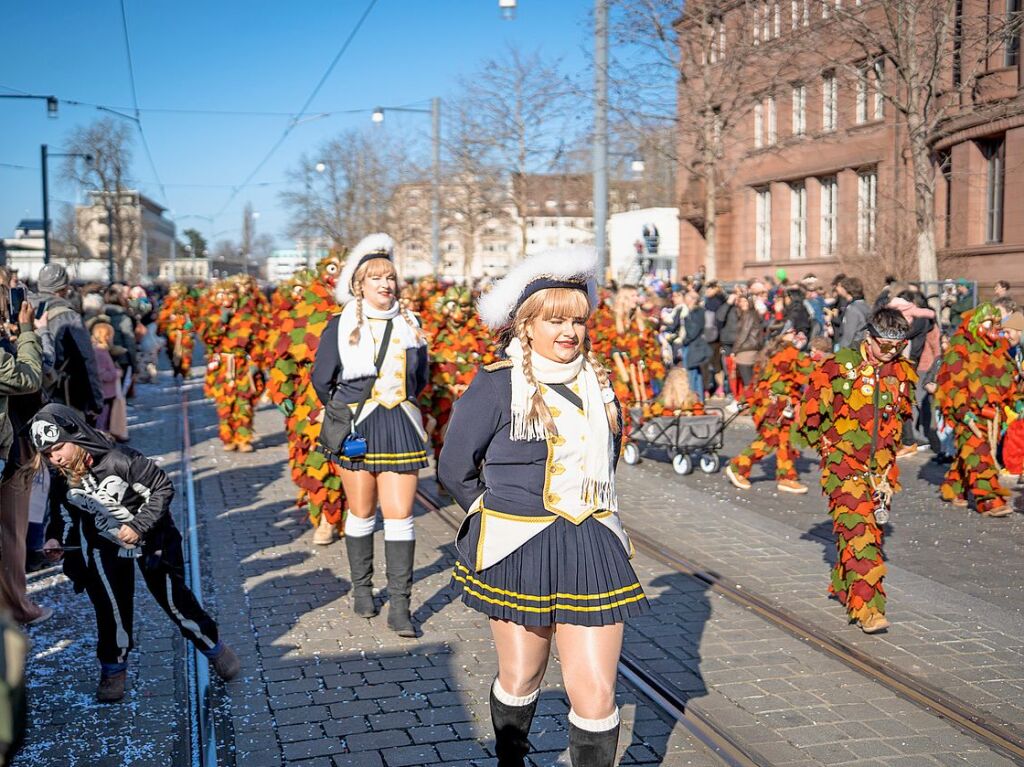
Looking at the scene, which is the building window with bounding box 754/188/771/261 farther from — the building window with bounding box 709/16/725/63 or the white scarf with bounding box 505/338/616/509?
the white scarf with bounding box 505/338/616/509

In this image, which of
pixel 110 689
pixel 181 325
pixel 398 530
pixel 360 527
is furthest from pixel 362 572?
pixel 181 325

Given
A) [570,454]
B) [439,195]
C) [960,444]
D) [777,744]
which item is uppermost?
[439,195]

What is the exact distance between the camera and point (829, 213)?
109ft

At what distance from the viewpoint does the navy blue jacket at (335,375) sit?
638cm

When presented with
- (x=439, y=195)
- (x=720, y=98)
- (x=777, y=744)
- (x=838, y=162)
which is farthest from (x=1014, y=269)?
(x=777, y=744)

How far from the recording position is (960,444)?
384 inches

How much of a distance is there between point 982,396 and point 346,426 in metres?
5.71

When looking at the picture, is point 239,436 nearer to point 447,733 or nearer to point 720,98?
point 447,733

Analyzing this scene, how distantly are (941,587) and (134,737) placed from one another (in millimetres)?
5001

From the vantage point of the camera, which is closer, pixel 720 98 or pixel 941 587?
pixel 941 587

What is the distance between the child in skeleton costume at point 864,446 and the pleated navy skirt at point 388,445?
2.33 metres

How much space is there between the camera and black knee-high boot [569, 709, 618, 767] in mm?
3578

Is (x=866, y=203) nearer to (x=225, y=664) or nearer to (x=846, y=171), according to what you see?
(x=846, y=171)

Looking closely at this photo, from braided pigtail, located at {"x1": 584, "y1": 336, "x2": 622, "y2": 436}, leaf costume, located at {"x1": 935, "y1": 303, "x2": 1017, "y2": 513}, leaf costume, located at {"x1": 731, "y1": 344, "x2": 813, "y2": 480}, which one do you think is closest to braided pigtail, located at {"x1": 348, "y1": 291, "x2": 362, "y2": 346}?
braided pigtail, located at {"x1": 584, "y1": 336, "x2": 622, "y2": 436}
